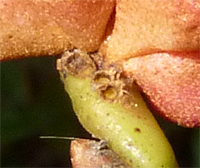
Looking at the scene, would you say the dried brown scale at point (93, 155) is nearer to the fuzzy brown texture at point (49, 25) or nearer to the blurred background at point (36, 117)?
the fuzzy brown texture at point (49, 25)

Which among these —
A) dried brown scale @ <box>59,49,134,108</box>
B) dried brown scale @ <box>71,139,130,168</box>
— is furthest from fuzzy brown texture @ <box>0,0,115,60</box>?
Result: dried brown scale @ <box>71,139,130,168</box>

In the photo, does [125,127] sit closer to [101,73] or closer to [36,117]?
[101,73]

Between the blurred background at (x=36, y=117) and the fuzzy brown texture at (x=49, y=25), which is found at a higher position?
the fuzzy brown texture at (x=49, y=25)

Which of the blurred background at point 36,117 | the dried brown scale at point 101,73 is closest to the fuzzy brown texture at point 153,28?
the dried brown scale at point 101,73

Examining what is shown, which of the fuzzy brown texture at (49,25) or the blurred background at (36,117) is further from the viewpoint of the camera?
the blurred background at (36,117)

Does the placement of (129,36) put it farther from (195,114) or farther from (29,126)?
(29,126)

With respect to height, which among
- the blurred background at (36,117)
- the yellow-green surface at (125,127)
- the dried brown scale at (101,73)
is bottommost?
the blurred background at (36,117)

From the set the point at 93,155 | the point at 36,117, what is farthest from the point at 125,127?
the point at 36,117
